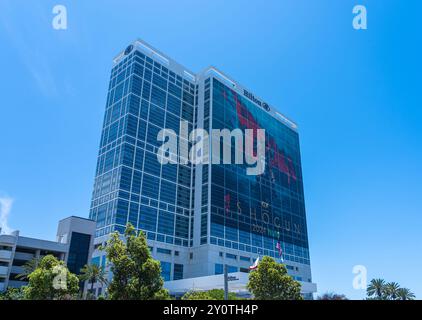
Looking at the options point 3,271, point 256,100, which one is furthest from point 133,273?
point 256,100

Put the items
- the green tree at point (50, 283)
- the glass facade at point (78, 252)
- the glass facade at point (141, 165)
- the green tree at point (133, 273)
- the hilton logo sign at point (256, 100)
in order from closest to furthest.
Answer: the green tree at point (133, 273) < the green tree at point (50, 283) < the glass facade at point (78, 252) < the glass facade at point (141, 165) < the hilton logo sign at point (256, 100)

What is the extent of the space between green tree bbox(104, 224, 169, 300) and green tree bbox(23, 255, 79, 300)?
11.1m

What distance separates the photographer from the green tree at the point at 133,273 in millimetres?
35125

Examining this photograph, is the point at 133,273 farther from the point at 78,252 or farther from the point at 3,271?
the point at 78,252

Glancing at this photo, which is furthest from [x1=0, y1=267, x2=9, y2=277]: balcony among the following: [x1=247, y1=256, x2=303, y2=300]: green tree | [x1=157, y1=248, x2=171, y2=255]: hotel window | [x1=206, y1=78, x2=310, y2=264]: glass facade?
[x1=206, y1=78, x2=310, y2=264]: glass facade

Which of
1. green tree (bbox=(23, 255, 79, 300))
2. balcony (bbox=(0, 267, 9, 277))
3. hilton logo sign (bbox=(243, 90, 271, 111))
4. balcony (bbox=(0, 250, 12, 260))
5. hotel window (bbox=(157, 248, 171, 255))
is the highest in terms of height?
hilton logo sign (bbox=(243, 90, 271, 111))

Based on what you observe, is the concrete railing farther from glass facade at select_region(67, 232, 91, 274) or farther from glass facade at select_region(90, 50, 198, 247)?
glass facade at select_region(90, 50, 198, 247)

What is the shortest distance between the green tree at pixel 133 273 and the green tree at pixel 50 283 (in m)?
11.1

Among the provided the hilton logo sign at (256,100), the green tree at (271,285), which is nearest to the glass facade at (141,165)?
the hilton logo sign at (256,100)

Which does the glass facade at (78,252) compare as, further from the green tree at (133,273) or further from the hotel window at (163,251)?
the green tree at (133,273)

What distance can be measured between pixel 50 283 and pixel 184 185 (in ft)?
295

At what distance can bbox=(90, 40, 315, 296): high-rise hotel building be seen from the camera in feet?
378

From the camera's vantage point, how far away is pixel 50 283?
43.3 meters
